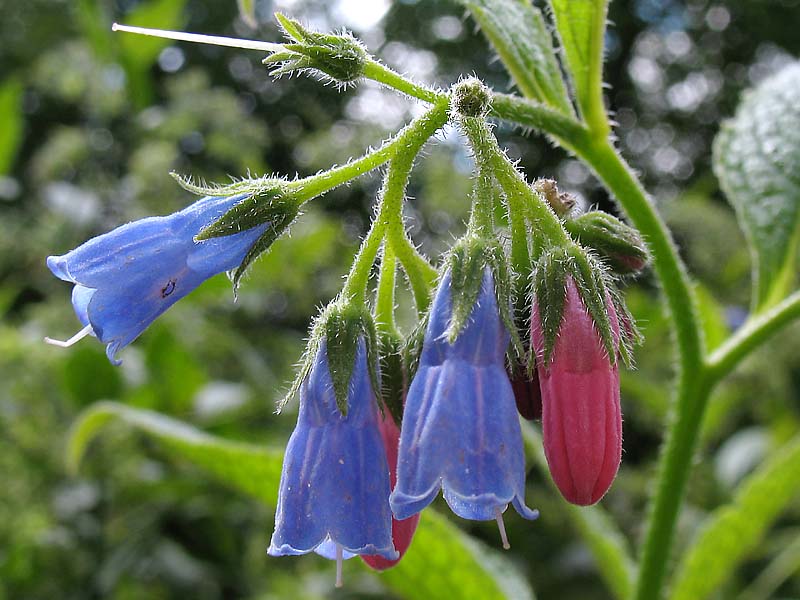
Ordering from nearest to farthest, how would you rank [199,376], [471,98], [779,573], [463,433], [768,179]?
[463,433] < [471,98] < [768,179] < [779,573] < [199,376]

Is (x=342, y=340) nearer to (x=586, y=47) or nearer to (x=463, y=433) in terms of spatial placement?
(x=463, y=433)

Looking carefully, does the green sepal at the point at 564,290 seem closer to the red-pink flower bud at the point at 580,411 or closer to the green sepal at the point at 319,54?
the red-pink flower bud at the point at 580,411

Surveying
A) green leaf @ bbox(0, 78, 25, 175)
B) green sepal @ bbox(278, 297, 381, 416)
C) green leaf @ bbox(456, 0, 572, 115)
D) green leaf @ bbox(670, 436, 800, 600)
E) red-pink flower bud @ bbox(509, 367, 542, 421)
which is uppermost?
green leaf @ bbox(456, 0, 572, 115)

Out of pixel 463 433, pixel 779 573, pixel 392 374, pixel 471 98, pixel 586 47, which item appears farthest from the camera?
pixel 779 573

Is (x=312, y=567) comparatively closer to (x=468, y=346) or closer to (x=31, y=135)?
(x=468, y=346)

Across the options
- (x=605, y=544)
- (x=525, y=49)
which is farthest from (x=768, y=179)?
(x=605, y=544)

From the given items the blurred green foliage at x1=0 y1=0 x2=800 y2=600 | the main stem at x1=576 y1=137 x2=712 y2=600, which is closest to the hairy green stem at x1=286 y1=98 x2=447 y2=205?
the main stem at x1=576 y1=137 x2=712 y2=600

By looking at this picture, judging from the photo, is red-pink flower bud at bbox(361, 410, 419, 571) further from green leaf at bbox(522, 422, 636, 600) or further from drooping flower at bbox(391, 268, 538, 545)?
green leaf at bbox(522, 422, 636, 600)
